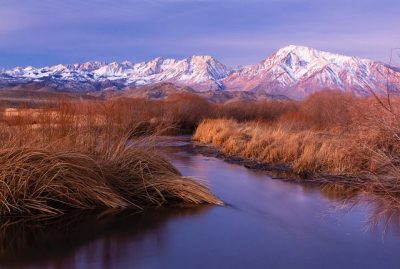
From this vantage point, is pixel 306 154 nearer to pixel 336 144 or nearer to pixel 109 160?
pixel 336 144

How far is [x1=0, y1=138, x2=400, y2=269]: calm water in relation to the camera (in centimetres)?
655

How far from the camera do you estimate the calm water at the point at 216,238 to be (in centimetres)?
655

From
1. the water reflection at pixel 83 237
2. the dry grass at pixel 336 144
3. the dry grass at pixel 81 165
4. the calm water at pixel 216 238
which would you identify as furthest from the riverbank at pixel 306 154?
the dry grass at pixel 81 165

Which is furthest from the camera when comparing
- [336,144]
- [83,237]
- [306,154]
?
[306,154]

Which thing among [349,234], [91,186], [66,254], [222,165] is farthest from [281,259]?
[222,165]

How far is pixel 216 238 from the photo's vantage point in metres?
7.55

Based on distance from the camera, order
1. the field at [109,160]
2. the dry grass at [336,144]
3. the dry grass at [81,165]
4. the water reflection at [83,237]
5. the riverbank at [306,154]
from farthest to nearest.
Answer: the riverbank at [306,154] < the dry grass at [81,165] < the field at [109,160] < the dry grass at [336,144] < the water reflection at [83,237]

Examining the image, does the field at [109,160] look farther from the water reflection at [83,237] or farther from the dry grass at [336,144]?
the water reflection at [83,237]

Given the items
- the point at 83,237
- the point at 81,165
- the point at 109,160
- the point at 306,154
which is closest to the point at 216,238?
the point at 83,237

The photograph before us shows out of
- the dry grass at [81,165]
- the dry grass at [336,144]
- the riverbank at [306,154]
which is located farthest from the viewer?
the riverbank at [306,154]

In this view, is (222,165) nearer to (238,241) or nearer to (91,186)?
(91,186)

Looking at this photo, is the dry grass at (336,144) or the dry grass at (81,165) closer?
the dry grass at (336,144)

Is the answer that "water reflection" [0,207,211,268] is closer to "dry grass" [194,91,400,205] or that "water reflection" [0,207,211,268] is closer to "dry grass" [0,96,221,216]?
"dry grass" [0,96,221,216]

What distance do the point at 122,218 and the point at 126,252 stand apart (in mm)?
1708
